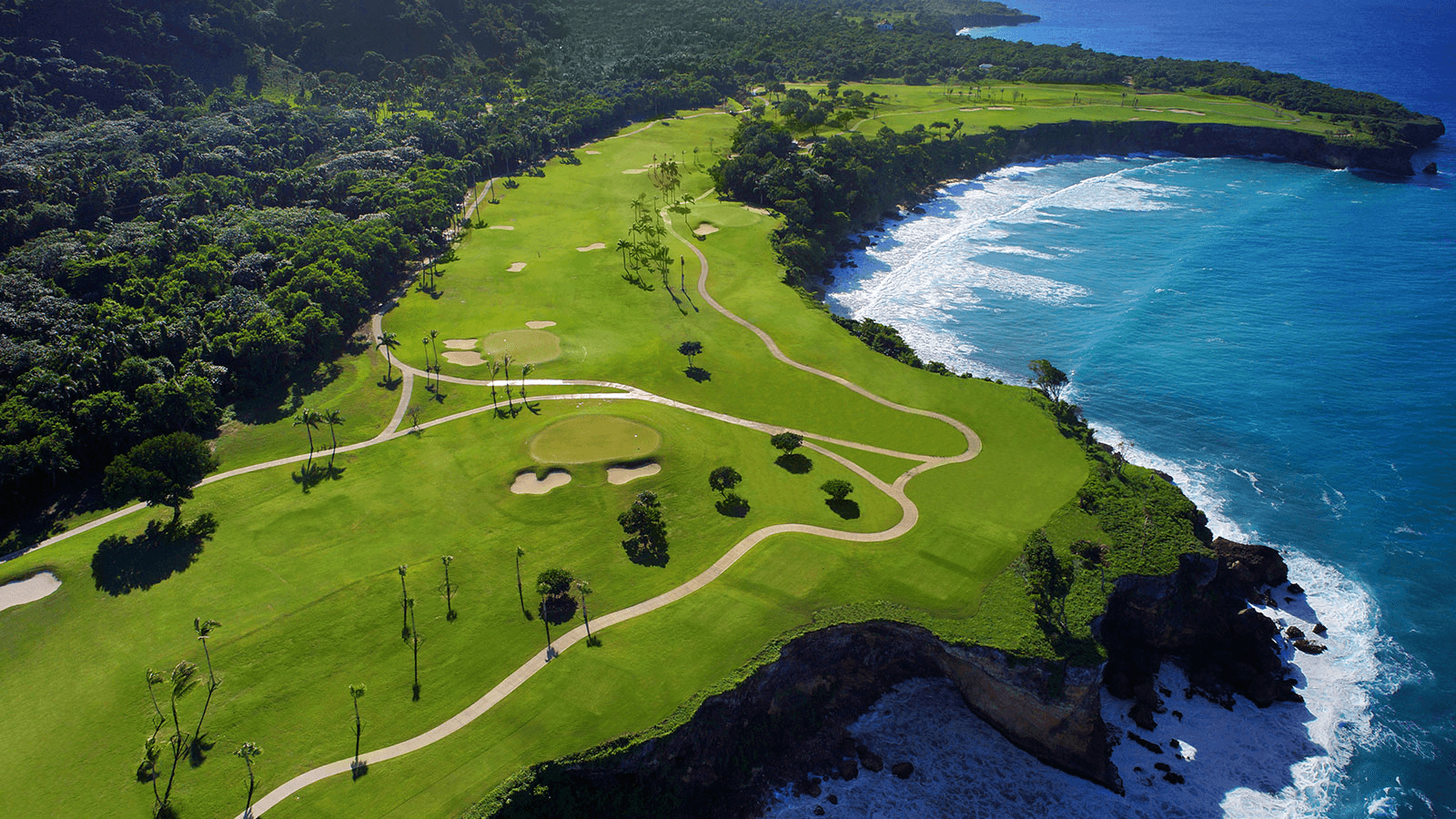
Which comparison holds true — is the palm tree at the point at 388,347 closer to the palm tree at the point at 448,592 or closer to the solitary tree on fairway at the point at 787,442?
the palm tree at the point at 448,592

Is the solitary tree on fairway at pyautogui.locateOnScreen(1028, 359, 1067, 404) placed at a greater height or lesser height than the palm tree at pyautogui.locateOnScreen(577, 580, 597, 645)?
greater

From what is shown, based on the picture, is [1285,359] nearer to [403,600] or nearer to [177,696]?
[403,600]

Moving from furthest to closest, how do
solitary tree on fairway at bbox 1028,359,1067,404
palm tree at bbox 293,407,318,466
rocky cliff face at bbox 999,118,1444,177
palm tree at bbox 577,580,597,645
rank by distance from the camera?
rocky cliff face at bbox 999,118,1444,177, solitary tree on fairway at bbox 1028,359,1067,404, palm tree at bbox 293,407,318,466, palm tree at bbox 577,580,597,645

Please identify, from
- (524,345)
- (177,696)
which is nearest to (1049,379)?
(524,345)

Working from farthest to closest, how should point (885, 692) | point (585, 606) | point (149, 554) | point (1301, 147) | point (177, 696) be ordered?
point (1301, 147) < point (149, 554) < point (885, 692) < point (585, 606) < point (177, 696)

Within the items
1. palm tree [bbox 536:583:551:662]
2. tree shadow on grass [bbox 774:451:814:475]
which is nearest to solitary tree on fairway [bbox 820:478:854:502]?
tree shadow on grass [bbox 774:451:814:475]

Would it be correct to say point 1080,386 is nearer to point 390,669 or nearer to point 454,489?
point 454,489

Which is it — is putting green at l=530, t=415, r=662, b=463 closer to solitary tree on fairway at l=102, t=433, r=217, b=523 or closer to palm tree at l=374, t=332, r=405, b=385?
palm tree at l=374, t=332, r=405, b=385
